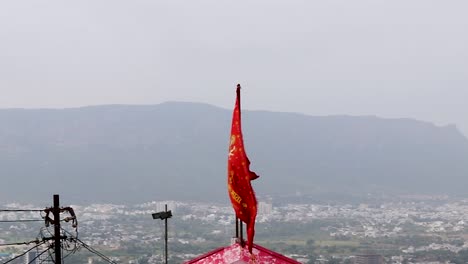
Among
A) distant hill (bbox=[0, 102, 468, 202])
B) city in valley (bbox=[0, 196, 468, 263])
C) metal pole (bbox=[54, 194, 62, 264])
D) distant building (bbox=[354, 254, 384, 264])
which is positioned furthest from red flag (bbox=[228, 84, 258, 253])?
distant hill (bbox=[0, 102, 468, 202])

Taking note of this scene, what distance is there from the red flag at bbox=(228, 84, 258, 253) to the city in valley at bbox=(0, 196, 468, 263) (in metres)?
31.0

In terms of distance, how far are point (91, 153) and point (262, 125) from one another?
50431mm

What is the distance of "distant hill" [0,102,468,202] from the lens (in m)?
115

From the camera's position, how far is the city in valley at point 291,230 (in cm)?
5356

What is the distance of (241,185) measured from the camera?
245 inches

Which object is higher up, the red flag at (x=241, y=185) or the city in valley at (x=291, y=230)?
the red flag at (x=241, y=185)

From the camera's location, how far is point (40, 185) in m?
106

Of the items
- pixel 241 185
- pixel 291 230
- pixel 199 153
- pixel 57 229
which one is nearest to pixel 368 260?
pixel 291 230

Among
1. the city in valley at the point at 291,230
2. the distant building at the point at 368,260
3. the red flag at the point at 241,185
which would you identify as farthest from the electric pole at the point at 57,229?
the distant building at the point at 368,260

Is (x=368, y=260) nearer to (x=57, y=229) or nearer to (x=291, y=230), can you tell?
(x=291, y=230)

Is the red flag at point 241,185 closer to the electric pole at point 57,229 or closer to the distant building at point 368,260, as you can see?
the electric pole at point 57,229

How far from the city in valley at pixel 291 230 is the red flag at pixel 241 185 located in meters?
31.0

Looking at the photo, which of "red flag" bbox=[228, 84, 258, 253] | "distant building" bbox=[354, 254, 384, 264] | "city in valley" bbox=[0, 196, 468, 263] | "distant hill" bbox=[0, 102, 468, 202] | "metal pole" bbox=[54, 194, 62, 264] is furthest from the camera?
"distant hill" bbox=[0, 102, 468, 202]

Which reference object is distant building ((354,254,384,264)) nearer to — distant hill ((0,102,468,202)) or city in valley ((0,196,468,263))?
city in valley ((0,196,468,263))
